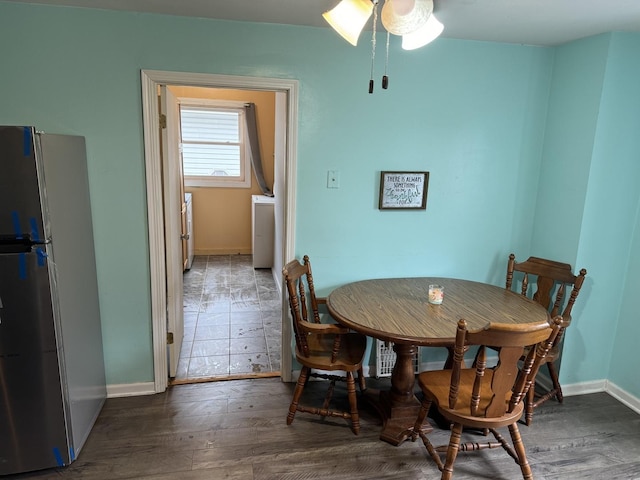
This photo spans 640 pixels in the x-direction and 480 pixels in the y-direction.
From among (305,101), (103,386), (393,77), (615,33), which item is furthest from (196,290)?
(615,33)

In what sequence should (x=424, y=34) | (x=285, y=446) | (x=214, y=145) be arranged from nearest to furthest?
(x=424, y=34)
(x=285, y=446)
(x=214, y=145)

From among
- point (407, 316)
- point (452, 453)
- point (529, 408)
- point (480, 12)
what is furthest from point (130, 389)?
point (480, 12)

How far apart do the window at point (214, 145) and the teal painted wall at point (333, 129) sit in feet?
11.8

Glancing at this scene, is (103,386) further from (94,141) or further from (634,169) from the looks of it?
(634,169)

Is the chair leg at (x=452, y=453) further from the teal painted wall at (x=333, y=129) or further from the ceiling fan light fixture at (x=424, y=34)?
the ceiling fan light fixture at (x=424, y=34)

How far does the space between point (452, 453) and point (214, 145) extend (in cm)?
517

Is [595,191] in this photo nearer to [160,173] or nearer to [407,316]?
[407,316]

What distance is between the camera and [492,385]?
1677mm

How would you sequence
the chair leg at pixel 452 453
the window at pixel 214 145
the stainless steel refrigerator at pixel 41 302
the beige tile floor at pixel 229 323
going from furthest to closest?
1. the window at pixel 214 145
2. the beige tile floor at pixel 229 323
3. the chair leg at pixel 452 453
4. the stainless steel refrigerator at pixel 41 302

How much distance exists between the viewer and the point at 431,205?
Answer: 8.85 feet

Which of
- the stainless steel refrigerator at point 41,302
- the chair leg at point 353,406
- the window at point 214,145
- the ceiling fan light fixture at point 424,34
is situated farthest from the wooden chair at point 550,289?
the window at point 214,145

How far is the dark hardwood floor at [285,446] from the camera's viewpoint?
1965 mm

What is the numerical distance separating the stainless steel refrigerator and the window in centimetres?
379

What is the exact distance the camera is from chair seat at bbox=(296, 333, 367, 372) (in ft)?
7.09
